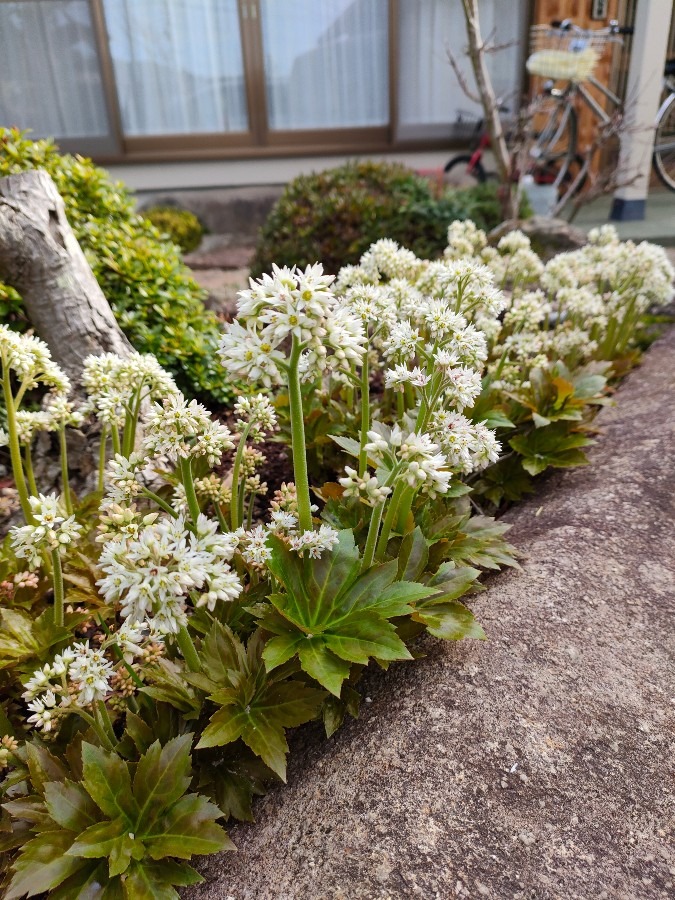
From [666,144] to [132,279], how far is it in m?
7.97

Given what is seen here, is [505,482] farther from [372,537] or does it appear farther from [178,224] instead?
[178,224]

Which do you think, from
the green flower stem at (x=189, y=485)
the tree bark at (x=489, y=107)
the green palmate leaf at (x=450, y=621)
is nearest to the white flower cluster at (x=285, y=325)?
the green flower stem at (x=189, y=485)

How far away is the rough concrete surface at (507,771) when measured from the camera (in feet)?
4.86

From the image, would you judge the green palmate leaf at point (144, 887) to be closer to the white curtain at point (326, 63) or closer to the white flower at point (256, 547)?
the white flower at point (256, 547)

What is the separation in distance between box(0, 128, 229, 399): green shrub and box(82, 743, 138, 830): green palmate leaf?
225 cm

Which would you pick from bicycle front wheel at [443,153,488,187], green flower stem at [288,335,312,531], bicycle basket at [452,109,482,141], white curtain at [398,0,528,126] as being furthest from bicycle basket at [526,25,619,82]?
green flower stem at [288,335,312,531]

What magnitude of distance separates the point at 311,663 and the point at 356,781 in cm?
31

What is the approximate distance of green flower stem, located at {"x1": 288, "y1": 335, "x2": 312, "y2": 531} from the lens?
152cm

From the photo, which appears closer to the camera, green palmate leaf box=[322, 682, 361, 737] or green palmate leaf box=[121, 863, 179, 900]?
green palmate leaf box=[121, 863, 179, 900]

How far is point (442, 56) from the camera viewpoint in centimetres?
1005

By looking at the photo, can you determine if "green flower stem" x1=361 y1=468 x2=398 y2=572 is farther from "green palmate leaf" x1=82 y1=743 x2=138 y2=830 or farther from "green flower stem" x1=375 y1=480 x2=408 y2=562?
Result: "green palmate leaf" x1=82 y1=743 x2=138 y2=830

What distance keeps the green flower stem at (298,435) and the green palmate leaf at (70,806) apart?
82cm

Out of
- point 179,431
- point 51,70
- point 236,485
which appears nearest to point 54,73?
point 51,70

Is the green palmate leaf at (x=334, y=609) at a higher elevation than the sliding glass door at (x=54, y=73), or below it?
below
